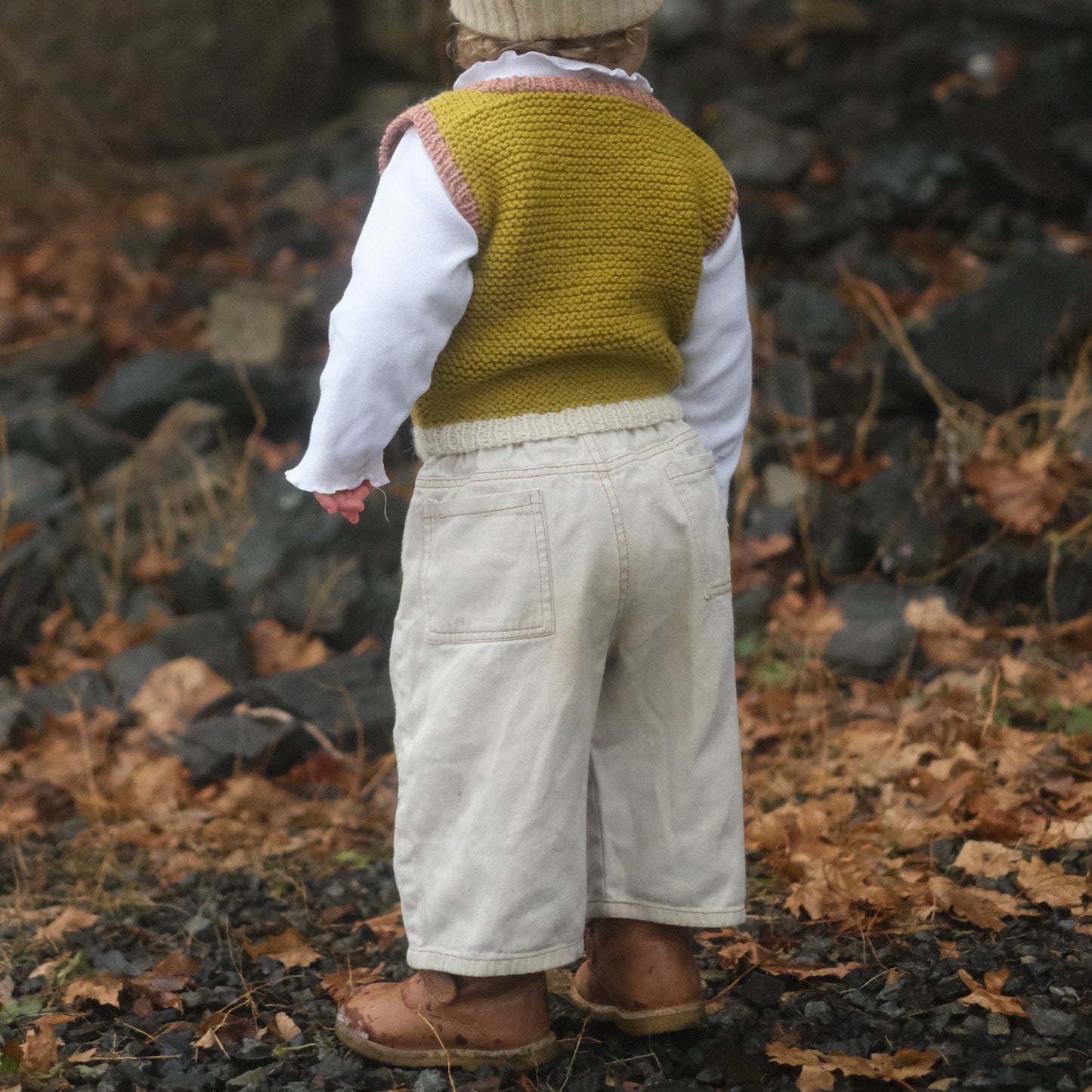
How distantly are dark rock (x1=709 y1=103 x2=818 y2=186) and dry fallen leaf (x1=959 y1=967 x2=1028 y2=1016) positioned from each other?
5222mm

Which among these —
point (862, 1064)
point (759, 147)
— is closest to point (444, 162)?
point (862, 1064)

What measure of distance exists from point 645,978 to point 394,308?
4.05 ft

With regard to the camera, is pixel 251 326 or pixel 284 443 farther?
pixel 251 326

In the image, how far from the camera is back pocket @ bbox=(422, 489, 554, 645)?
2.21m

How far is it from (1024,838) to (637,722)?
1.18 m

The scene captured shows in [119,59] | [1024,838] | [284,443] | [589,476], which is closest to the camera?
[589,476]

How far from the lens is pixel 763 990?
2.61 metres

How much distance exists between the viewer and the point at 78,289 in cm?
774

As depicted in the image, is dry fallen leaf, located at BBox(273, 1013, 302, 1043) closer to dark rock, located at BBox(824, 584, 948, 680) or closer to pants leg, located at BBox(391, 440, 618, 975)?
pants leg, located at BBox(391, 440, 618, 975)

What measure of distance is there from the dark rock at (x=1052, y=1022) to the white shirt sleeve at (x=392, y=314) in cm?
146

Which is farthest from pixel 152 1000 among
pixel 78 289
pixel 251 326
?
pixel 78 289

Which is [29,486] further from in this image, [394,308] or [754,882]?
[394,308]

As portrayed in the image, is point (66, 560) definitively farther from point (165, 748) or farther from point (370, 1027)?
point (370, 1027)

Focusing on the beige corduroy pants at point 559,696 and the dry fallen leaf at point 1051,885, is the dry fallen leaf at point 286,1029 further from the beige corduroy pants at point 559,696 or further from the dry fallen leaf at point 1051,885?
the dry fallen leaf at point 1051,885
